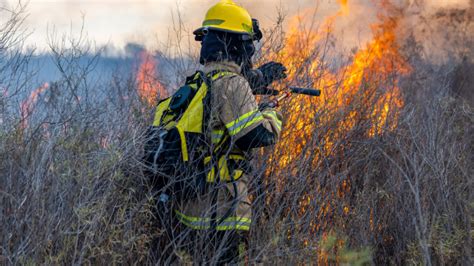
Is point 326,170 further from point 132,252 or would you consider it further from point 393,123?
point 132,252

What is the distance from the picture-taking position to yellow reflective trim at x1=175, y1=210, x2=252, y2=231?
131 inches

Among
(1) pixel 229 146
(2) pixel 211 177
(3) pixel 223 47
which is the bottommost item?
(2) pixel 211 177

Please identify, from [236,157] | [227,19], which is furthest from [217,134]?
[227,19]

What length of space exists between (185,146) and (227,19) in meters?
0.85

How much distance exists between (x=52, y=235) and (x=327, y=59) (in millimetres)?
3285

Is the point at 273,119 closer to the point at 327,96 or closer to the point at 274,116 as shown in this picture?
the point at 274,116

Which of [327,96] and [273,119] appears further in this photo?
[327,96]

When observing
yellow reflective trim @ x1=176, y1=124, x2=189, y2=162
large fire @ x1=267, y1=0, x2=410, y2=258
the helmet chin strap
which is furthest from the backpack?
large fire @ x1=267, y1=0, x2=410, y2=258

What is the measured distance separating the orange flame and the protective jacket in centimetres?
212

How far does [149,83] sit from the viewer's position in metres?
6.07

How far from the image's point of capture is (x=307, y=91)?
12.8 feet

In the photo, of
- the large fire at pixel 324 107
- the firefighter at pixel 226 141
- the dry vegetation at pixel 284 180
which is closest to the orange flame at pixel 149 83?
the dry vegetation at pixel 284 180

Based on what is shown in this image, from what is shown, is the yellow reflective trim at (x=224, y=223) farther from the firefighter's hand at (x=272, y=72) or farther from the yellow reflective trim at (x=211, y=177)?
the firefighter's hand at (x=272, y=72)

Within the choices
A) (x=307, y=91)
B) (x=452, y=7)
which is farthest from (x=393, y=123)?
(x=452, y=7)
